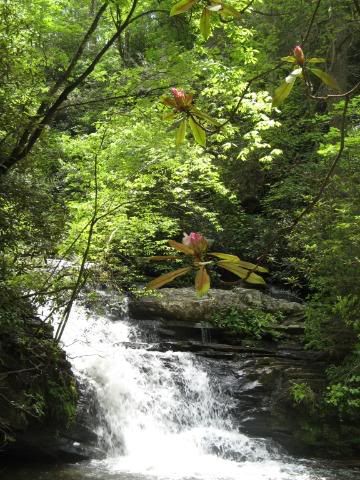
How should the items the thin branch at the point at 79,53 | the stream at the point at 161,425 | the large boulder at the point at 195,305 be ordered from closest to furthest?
1. the thin branch at the point at 79,53
2. the stream at the point at 161,425
3. the large boulder at the point at 195,305

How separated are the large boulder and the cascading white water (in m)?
1.19

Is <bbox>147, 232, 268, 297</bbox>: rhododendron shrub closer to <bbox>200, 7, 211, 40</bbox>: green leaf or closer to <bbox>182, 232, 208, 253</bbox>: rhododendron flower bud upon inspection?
<bbox>182, 232, 208, 253</bbox>: rhododendron flower bud

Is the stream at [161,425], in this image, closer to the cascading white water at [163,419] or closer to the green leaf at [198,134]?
the cascading white water at [163,419]

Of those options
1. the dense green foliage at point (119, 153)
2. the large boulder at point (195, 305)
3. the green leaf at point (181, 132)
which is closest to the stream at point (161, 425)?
the large boulder at point (195, 305)

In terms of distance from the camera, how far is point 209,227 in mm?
14250

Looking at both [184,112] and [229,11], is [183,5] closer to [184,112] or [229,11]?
[229,11]

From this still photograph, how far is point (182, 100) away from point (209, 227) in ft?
42.7

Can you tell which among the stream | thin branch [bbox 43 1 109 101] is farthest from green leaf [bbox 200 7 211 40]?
the stream

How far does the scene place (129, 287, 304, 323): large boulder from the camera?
10992 mm

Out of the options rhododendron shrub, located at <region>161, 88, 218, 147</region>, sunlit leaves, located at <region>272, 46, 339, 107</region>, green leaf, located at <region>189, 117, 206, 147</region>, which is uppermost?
sunlit leaves, located at <region>272, 46, 339, 107</region>

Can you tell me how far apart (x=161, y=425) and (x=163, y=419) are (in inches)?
4.9

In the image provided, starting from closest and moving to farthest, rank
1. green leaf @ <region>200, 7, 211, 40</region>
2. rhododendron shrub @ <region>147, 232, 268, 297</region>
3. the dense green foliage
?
rhododendron shrub @ <region>147, 232, 268, 297</region> → green leaf @ <region>200, 7, 211, 40</region> → the dense green foliage

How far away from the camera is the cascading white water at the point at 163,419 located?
7136 millimetres

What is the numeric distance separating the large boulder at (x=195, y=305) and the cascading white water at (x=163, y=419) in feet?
3.90
